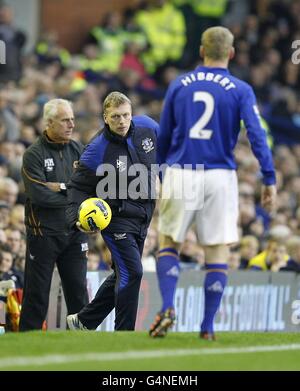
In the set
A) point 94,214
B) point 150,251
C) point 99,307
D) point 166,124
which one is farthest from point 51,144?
point 150,251

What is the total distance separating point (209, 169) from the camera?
28.7 feet

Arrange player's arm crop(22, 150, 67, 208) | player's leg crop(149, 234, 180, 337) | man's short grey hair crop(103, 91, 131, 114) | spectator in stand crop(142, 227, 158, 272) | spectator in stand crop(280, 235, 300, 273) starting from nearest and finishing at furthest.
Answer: player's leg crop(149, 234, 180, 337), man's short grey hair crop(103, 91, 131, 114), player's arm crop(22, 150, 67, 208), spectator in stand crop(142, 227, 158, 272), spectator in stand crop(280, 235, 300, 273)

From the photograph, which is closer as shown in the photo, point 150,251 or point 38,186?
point 38,186

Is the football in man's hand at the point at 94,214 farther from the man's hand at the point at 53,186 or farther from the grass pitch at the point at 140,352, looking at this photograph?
the grass pitch at the point at 140,352

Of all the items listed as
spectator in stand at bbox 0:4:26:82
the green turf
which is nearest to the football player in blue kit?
the green turf

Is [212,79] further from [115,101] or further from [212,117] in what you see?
[115,101]

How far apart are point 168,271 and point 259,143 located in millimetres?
1161

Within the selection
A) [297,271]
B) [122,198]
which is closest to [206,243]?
[122,198]

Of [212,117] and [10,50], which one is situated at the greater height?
[10,50]

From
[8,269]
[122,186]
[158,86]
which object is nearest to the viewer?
[122,186]

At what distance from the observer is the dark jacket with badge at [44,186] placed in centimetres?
1085

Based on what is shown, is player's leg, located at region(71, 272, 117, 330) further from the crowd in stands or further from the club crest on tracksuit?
the crowd in stands

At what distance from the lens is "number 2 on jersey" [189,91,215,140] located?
28.6ft

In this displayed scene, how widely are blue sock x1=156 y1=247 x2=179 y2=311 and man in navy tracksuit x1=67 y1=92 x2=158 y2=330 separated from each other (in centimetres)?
137
